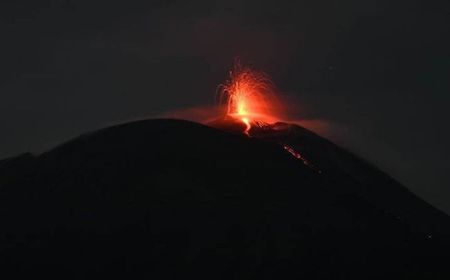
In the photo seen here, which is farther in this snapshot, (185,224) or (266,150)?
(266,150)

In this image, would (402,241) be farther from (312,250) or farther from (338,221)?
(312,250)

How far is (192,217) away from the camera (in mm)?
149375

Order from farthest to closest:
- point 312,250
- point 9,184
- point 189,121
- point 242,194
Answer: point 189,121
point 9,184
point 242,194
point 312,250

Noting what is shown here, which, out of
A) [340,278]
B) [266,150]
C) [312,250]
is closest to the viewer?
[340,278]

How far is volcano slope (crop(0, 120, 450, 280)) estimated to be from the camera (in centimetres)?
13475

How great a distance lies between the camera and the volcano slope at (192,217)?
135 m

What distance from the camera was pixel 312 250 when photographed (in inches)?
5443

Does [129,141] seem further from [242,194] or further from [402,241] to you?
[402,241]

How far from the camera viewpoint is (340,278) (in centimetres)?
12912

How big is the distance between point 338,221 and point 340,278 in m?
25.9

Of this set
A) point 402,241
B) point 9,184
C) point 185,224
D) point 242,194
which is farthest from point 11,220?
point 402,241

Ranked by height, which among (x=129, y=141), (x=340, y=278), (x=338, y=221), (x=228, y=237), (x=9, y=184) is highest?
(x=129, y=141)

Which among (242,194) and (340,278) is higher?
(242,194)

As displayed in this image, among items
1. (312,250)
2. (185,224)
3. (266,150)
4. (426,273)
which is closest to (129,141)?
(266,150)
